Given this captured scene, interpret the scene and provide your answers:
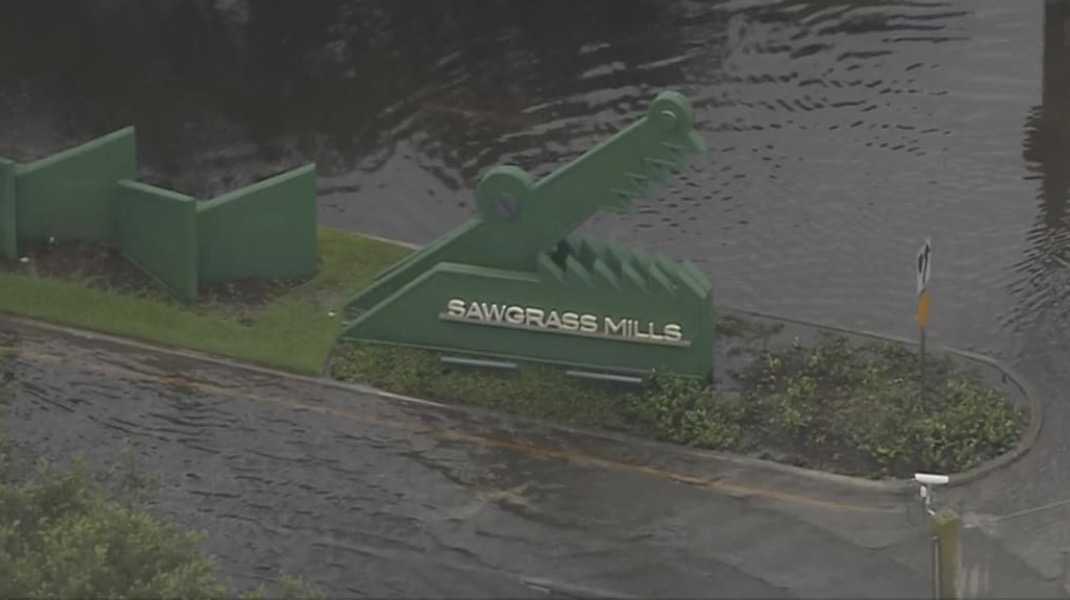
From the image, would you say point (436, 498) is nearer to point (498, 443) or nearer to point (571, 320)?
point (498, 443)

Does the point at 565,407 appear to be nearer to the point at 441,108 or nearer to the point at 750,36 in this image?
the point at 441,108

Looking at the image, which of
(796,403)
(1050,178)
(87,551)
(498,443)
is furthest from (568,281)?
(1050,178)

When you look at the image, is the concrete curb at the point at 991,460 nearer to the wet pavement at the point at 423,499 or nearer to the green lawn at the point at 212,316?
the wet pavement at the point at 423,499

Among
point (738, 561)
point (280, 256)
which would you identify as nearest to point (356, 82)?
point (280, 256)

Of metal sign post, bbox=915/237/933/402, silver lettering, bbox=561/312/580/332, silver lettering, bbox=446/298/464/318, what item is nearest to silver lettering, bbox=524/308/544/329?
silver lettering, bbox=561/312/580/332

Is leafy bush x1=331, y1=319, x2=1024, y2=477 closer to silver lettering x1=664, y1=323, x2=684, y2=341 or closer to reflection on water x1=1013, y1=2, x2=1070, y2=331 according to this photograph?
silver lettering x1=664, y1=323, x2=684, y2=341
